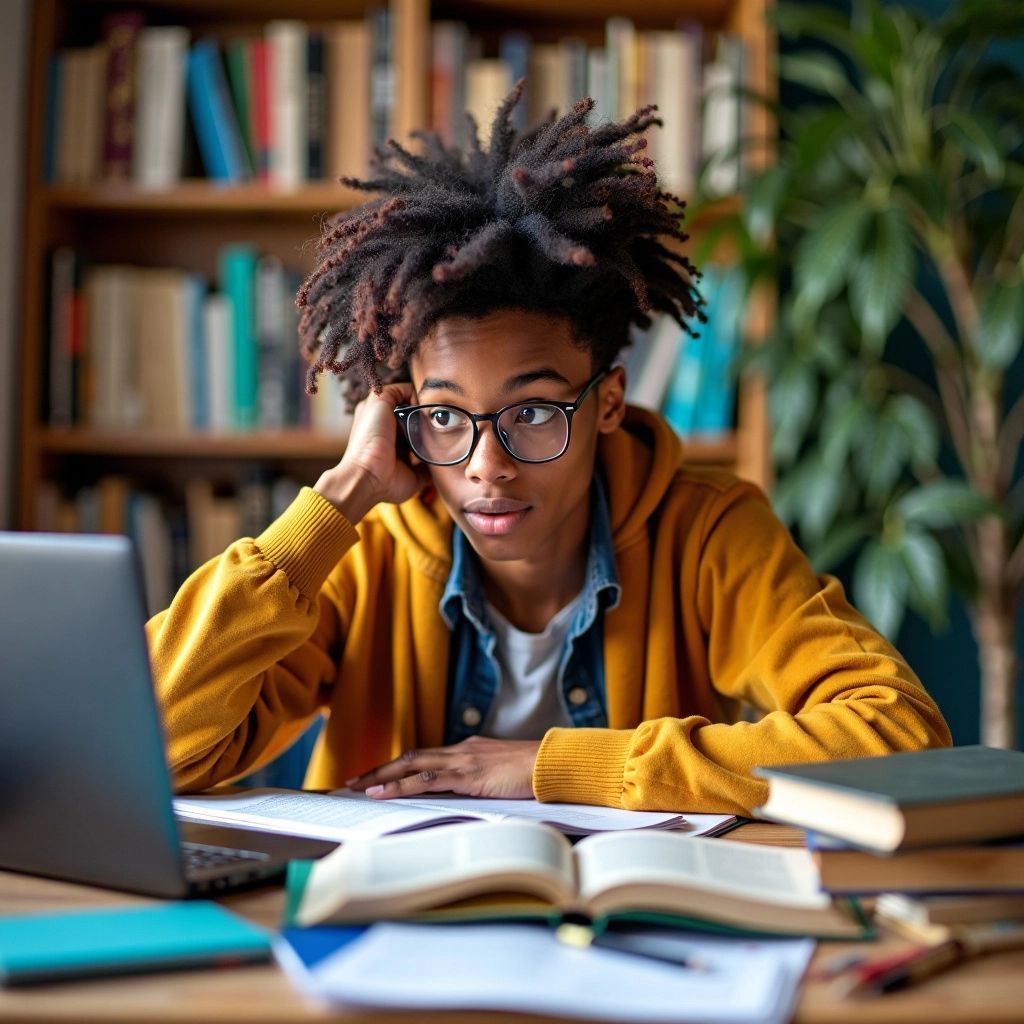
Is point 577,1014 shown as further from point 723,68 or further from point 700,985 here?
point 723,68

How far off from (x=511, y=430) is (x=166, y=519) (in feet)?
4.67

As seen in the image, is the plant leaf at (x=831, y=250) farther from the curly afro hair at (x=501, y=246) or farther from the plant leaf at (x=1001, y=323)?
the curly afro hair at (x=501, y=246)

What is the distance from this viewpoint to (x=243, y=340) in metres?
2.41

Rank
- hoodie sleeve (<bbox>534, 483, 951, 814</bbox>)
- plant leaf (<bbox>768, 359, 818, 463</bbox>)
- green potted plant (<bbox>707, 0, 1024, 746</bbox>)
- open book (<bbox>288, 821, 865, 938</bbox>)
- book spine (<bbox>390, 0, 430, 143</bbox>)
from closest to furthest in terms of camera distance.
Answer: open book (<bbox>288, 821, 865, 938</bbox>) < hoodie sleeve (<bbox>534, 483, 951, 814</bbox>) < green potted plant (<bbox>707, 0, 1024, 746</bbox>) < plant leaf (<bbox>768, 359, 818, 463</bbox>) < book spine (<bbox>390, 0, 430, 143</bbox>)

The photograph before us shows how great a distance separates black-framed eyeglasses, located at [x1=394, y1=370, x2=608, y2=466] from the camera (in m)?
1.24

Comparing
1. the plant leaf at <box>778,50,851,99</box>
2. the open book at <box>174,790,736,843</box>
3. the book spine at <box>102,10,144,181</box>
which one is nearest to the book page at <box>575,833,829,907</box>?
the open book at <box>174,790,736,843</box>

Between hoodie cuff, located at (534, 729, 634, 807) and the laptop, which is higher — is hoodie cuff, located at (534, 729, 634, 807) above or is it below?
below

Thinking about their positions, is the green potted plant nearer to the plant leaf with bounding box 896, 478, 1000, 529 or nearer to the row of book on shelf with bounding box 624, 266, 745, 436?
the plant leaf with bounding box 896, 478, 1000, 529

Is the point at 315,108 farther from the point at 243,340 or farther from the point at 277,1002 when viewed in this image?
the point at 277,1002

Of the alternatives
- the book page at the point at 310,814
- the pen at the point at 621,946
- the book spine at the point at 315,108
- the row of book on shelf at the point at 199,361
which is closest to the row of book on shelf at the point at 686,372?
the row of book on shelf at the point at 199,361

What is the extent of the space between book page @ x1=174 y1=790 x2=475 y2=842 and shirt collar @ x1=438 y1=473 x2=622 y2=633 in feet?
1.02

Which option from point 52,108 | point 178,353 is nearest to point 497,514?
point 178,353

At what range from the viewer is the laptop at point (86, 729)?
0.75 m

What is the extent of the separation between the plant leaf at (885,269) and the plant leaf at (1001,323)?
16 centimetres
